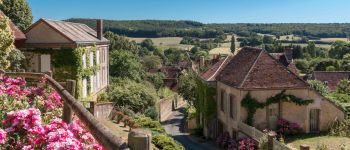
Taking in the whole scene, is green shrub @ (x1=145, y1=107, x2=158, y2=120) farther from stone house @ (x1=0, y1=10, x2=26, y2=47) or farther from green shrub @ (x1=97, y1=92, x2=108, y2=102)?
stone house @ (x1=0, y1=10, x2=26, y2=47)

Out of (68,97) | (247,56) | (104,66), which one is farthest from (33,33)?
(68,97)

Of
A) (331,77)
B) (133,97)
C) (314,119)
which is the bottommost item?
(314,119)

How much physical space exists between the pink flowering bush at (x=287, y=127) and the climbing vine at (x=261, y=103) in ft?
4.26

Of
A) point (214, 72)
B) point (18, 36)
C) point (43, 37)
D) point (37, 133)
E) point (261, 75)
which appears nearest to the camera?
point (37, 133)

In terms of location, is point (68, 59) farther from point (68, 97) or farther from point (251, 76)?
point (68, 97)

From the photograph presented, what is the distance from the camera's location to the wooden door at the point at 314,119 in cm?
2911

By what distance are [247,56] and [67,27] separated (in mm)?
14706

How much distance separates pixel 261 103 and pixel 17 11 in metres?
26.7

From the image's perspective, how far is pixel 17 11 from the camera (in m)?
43.6

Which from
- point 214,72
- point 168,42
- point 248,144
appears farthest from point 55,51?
point 168,42

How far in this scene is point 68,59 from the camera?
109 ft

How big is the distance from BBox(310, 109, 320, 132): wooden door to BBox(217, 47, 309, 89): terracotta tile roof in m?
2.01

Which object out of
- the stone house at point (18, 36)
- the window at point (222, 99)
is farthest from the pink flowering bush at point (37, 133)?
the stone house at point (18, 36)

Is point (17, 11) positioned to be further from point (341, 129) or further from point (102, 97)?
point (341, 129)
